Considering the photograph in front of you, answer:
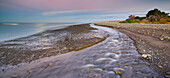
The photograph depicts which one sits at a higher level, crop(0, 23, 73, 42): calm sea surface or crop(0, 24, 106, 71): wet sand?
crop(0, 23, 73, 42): calm sea surface

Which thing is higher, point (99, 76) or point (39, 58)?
point (39, 58)

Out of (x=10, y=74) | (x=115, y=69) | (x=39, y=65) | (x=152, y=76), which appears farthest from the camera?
(x=39, y=65)

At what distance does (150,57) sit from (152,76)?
1.85 metres

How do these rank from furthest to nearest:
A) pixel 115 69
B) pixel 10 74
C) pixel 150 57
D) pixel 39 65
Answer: pixel 150 57 < pixel 39 65 < pixel 115 69 < pixel 10 74

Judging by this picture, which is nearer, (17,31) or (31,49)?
(31,49)

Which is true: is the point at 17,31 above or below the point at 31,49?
above

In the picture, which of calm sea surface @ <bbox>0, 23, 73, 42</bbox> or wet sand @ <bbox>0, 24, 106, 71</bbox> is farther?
calm sea surface @ <bbox>0, 23, 73, 42</bbox>

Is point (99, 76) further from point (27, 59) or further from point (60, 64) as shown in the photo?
point (27, 59)

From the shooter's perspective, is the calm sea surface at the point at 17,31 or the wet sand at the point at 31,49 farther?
the calm sea surface at the point at 17,31

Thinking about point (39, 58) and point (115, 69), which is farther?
point (39, 58)

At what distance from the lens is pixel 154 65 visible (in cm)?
418

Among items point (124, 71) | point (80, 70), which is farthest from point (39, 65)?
point (124, 71)

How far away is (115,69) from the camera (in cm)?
410

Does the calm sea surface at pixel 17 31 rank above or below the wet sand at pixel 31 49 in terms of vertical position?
above
